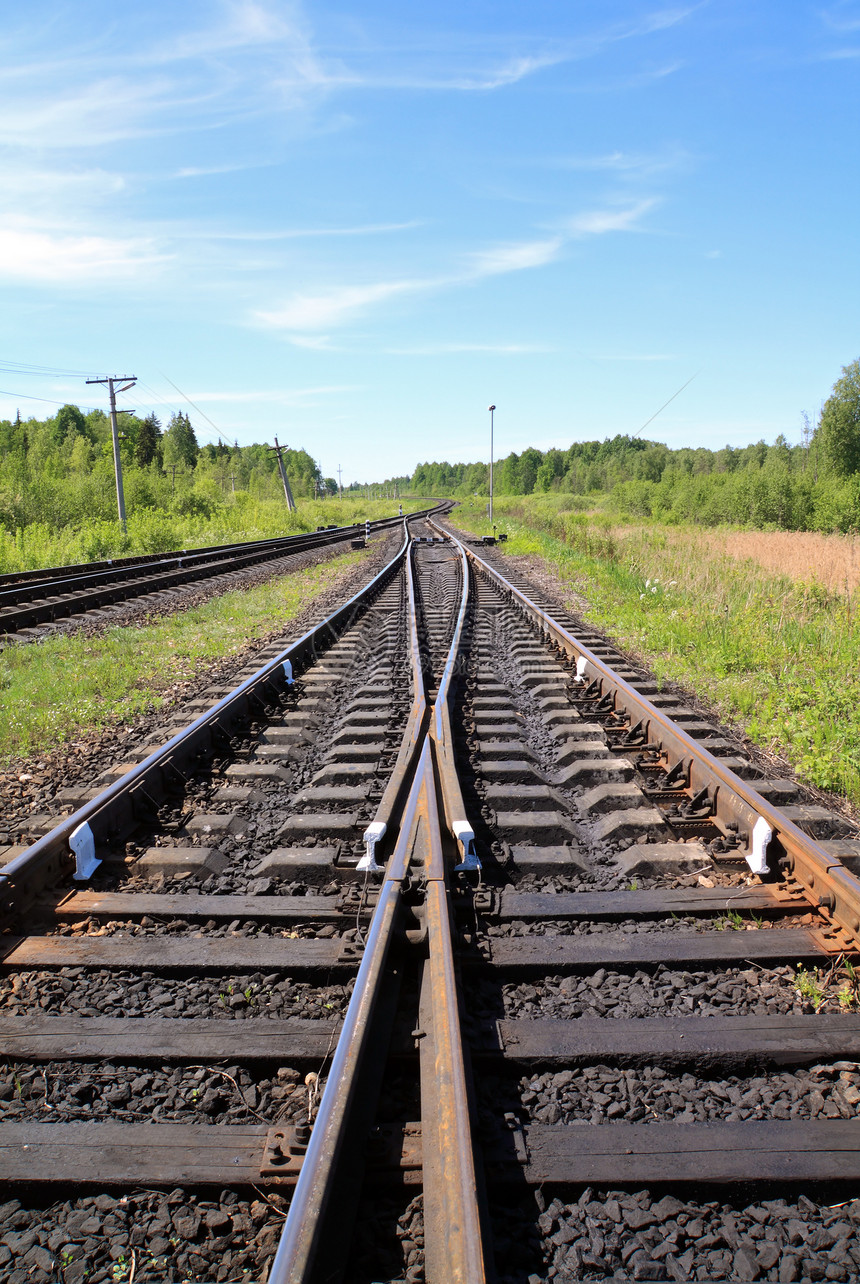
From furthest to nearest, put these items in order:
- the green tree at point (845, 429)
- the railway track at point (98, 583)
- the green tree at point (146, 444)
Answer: the green tree at point (146, 444) < the green tree at point (845, 429) < the railway track at point (98, 583)

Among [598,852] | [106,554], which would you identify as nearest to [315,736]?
[598,852]

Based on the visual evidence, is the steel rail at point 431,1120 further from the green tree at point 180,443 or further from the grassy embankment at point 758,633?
the green tree at point 180,443

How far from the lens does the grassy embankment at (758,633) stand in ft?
18.3

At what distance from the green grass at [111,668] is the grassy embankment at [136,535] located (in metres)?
9.68

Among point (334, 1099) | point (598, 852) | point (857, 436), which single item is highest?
point (857, 436)

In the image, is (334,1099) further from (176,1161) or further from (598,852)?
(598,852)

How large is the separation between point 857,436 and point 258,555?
192 feet

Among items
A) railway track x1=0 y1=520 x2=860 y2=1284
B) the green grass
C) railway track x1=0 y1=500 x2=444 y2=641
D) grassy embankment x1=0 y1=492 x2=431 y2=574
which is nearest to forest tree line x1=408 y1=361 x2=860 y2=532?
grassy embankment x1=0 y1=492 x2=431 y2=574

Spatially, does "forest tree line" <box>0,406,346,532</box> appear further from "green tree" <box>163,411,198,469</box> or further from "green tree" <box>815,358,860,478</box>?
"green tree" <box>815,358,860,478</box>

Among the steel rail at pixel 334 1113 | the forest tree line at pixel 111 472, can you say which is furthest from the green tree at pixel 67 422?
the steel rail at pixel 334 1113

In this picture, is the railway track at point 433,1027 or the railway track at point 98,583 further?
the railway track at point 98,583

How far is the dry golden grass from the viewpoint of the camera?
36.9 ft

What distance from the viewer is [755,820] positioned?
3.60 metres

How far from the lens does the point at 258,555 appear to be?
20609mm
